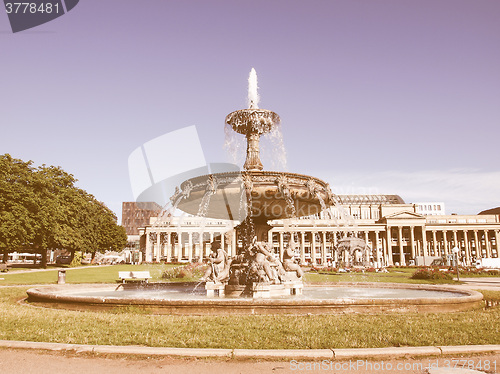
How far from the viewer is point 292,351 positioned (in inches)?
221

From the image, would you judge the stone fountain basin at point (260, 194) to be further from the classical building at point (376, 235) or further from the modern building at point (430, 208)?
the modern building at point (430, 208)

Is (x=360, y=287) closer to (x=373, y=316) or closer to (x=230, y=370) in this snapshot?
(x=373, y=316)

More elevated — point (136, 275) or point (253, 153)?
point (253, 153)

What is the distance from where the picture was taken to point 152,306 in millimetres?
9539

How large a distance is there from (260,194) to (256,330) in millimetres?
5115

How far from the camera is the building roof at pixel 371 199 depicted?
123500 mm

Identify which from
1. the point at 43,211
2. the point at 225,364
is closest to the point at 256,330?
the point at 225,364

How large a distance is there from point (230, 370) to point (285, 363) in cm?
77

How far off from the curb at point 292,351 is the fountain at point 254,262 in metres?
3.48

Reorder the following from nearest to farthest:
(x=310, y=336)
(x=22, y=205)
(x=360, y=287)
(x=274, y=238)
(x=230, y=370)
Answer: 1. (x=230, y=370)
2. (x=310, y=336)
3. (x=360, y=287)
4. (x=22, y=205)
5. (x=274, y=238)

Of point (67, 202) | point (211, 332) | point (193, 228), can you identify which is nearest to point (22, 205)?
point (67, 202)

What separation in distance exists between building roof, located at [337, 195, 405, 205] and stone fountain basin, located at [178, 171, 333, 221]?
11238 centimetres

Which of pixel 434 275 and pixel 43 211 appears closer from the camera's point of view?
pixel 434 275

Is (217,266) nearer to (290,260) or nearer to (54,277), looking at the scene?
(290,260)
